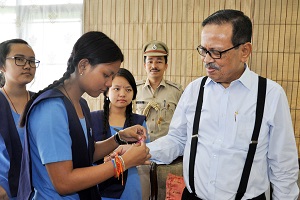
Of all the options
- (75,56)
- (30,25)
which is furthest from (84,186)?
(30,25)

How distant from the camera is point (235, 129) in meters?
1.47

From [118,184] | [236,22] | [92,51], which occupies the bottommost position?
[118,184]

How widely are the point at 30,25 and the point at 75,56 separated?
291 centimetres

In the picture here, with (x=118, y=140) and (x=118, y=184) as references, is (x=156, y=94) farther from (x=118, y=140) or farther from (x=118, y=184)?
(x=118, y=140)

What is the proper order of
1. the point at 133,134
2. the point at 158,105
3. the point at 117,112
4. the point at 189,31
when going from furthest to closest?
the point at 189,31 < the point at 158,105 < the point at 117,112 < the point at 133,134

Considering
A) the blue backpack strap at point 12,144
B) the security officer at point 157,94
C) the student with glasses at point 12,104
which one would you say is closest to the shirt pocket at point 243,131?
the student with glasses at point 12,104

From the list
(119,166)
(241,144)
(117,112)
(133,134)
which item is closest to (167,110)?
(117,112)

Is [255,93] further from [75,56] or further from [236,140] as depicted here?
[75,56]

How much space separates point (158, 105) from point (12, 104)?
5.28ft

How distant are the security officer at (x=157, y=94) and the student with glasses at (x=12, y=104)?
135 cm

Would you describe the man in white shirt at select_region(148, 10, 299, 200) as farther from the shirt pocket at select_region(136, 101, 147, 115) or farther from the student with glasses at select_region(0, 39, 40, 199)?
the shirt pocket at select_region(136, 101, 147, 115)

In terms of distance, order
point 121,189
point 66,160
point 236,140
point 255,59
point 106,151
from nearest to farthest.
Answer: point 66,160 → point 236,140 → point 106,151 → point 121,189 → point 255,59

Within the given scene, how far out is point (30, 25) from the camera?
3.87 meters

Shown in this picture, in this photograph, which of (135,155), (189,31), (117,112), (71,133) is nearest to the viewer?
(71,133)
